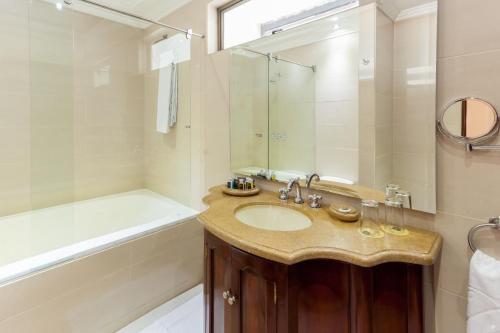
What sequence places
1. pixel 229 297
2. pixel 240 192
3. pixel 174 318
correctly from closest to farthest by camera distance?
pixel 229 297 < pixel 240 192 < pixel 174 318

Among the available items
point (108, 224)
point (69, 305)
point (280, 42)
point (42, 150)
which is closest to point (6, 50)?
point (42, 150)

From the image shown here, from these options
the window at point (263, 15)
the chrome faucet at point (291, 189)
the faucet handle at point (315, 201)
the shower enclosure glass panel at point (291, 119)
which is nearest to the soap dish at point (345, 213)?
the faucet handle at point (315, 201)

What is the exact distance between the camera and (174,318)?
169cm

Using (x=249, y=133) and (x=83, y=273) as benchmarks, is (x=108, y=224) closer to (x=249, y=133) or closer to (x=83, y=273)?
(x=83, y=273)

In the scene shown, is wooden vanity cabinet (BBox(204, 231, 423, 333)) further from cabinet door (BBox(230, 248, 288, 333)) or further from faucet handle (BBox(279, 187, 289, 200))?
faucet handle (BBox(279, 187, 289, 200))

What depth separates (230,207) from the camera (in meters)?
1.30

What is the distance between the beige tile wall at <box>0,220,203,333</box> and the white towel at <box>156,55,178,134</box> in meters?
0.97

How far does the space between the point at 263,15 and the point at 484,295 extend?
182 cm

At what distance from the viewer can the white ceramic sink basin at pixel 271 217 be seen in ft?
4.30

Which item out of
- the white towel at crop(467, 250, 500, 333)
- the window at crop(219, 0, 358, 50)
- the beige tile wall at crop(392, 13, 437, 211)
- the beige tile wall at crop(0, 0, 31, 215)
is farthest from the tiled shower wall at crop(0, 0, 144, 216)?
the white towel at crop(467, 250, 500, 333)

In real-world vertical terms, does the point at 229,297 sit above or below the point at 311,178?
below

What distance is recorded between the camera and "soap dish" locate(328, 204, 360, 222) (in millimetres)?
1099

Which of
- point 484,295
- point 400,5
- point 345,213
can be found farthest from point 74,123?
point 484,295

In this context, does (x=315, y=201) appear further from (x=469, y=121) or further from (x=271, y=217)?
(x=469, y=121)
